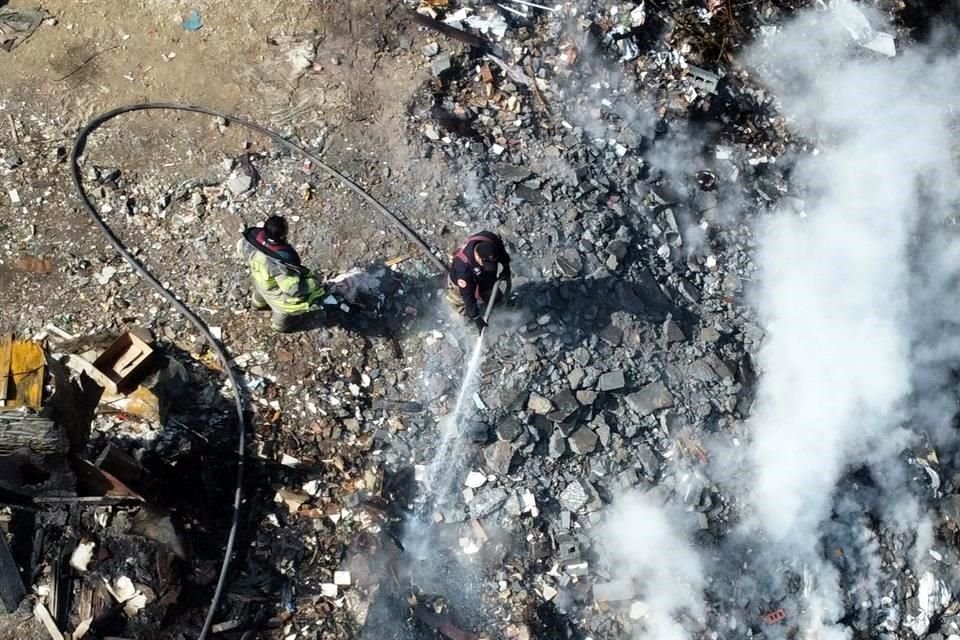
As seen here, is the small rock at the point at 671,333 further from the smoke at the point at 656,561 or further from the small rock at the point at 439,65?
the small rock at the point at 439,65

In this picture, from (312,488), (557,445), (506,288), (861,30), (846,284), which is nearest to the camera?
(312,488)

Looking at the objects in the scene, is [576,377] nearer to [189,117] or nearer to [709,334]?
[709,334]

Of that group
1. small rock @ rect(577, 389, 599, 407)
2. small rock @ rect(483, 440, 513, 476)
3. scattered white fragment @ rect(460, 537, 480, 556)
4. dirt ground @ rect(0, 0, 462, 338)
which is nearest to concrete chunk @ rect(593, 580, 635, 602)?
scattered white fragment @ rect(460, 537, 480, 556)

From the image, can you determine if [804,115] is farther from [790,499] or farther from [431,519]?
[431,519]

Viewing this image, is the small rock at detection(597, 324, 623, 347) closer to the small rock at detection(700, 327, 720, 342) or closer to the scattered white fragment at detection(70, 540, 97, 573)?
A: the small rock at detection(700, 327, 720, 342)

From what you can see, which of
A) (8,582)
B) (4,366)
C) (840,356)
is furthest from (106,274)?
(840,356)

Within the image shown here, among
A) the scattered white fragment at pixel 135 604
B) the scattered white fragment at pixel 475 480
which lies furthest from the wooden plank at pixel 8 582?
the scattered white fragment at pixel 475 480
